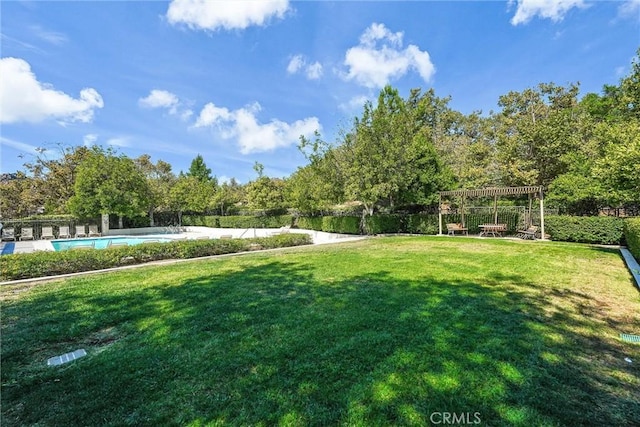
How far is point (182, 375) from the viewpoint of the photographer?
2836 millimetres

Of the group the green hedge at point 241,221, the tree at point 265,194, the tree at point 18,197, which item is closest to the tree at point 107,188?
the green hedge at point 241,221

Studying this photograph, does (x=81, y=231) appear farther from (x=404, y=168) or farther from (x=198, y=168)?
(x=198, y=168)

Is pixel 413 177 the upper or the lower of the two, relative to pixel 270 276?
upper

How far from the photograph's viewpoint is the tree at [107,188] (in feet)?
72.7

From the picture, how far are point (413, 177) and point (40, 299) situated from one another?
16294 mm

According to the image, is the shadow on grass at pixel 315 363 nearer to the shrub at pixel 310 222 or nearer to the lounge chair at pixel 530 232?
the lounge chair at pixel 530 232

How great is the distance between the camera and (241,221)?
29.3 meters

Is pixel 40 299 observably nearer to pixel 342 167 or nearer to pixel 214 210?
pixel 342 167

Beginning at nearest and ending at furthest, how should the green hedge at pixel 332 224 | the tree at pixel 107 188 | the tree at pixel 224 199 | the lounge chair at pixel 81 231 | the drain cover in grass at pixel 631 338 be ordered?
the drain cover in grass at pixel 631 338 < the green hedge at pixel 332 224 < the lounge chair at pixel 81 231 < the tree at pixel 107 188 < the tree at pixel 224 199

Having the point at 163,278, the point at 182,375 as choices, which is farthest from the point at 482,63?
the point at 182,375

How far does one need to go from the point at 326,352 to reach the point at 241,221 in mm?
27194

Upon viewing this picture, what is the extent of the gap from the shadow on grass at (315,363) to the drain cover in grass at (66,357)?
88 millimetres

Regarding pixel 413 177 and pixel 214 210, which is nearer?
pixel 413 177

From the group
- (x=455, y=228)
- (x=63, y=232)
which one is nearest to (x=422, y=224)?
(x=455, y=228)
